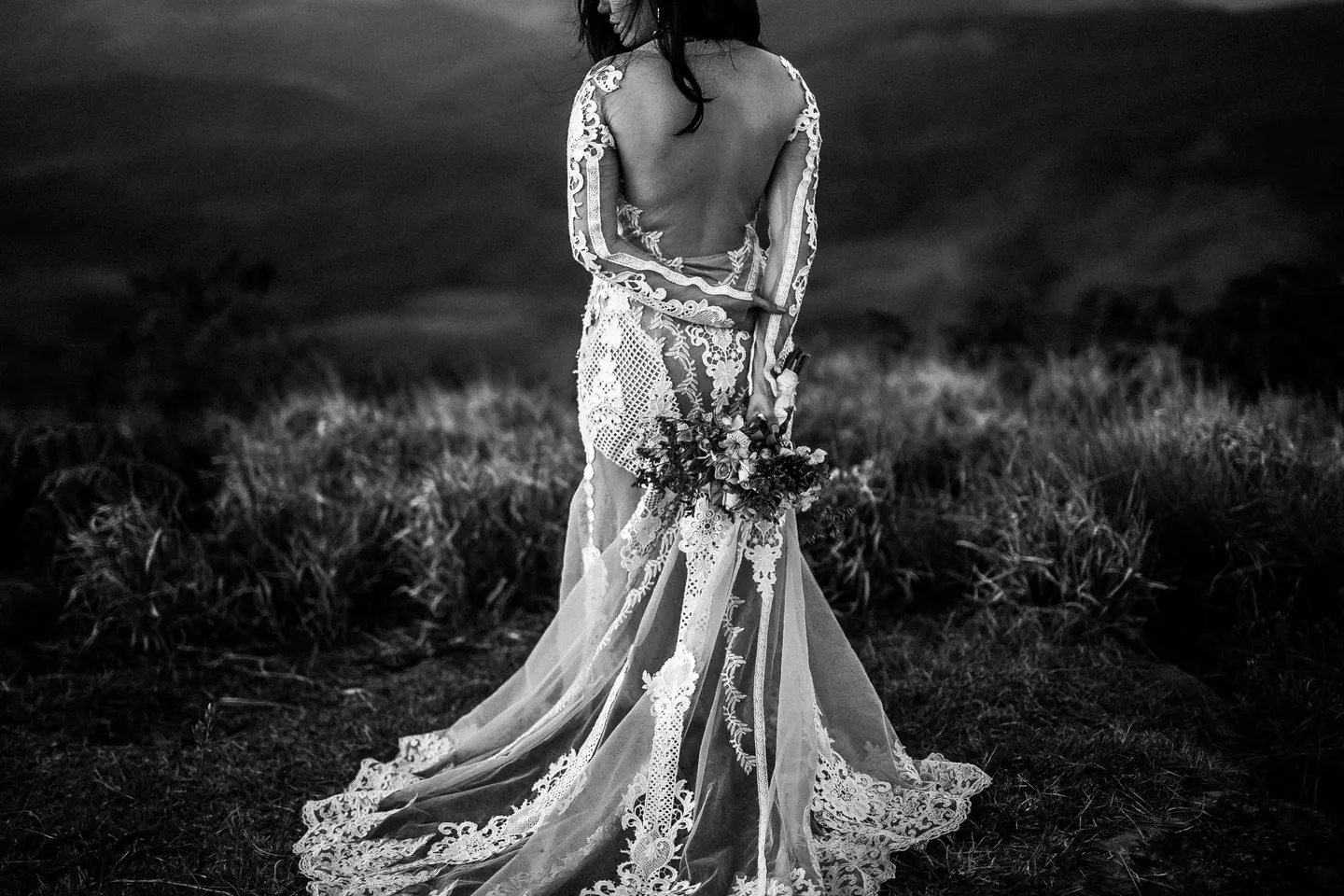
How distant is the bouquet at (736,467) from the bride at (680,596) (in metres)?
0.13

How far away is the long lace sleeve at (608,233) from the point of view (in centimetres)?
239

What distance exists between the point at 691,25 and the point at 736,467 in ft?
3.48

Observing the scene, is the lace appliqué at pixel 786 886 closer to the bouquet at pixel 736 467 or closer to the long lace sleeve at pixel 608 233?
the bouquet at pixel 736 467

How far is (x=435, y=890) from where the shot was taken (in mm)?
2486

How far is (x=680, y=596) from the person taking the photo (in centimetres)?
270

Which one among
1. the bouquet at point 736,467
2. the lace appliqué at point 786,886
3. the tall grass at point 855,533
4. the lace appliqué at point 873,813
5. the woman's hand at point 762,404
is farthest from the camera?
the tall grass at point 855,533

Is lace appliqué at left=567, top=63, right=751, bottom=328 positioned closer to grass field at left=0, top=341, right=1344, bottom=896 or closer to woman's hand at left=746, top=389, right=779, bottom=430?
woman's hand at left=746, top=389, right=779, bottom=430

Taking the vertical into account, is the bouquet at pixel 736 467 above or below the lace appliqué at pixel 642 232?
below

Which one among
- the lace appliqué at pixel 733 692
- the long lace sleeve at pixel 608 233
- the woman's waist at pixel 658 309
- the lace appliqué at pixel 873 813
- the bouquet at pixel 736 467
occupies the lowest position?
the lace appliqué at pixel 873 813

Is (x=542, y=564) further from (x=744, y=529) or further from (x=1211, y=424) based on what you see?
(x=1211, y=424)

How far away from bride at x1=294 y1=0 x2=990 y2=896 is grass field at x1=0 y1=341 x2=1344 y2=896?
15.9 inches

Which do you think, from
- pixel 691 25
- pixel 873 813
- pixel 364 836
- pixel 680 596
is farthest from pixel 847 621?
pixel 691 25

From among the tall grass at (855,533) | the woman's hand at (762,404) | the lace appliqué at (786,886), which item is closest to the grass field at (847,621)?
the tall grass at (855,533)

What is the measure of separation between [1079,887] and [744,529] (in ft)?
4.20
